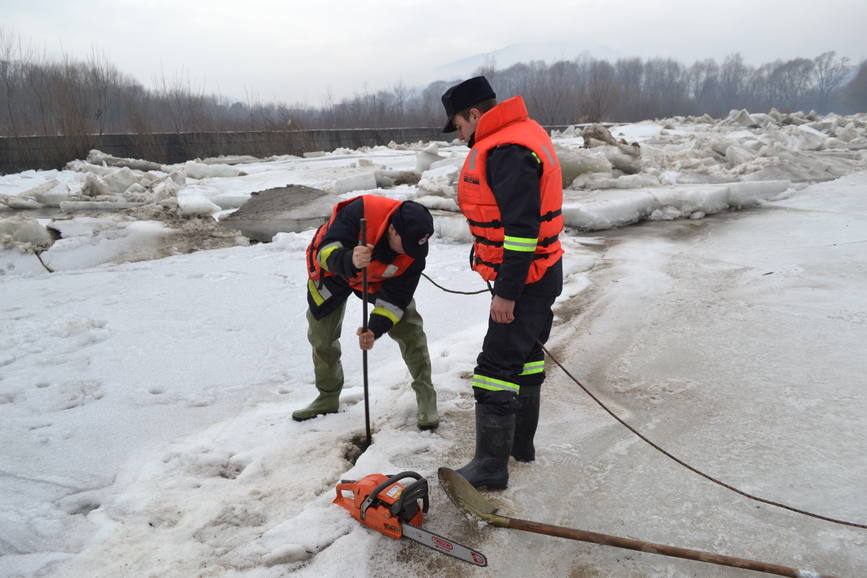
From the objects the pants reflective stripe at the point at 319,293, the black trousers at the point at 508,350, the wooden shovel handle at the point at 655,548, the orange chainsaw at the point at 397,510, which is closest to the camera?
the wooden shovel handle at the point at 655,548

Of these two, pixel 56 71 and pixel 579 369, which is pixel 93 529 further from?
pixel 56 71

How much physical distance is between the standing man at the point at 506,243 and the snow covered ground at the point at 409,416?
1.20 ft

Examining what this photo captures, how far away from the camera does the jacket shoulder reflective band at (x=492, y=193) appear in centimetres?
227

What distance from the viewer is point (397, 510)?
2.13 meters

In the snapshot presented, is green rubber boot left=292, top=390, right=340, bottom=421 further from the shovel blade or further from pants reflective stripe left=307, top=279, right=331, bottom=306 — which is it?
the shovel blade

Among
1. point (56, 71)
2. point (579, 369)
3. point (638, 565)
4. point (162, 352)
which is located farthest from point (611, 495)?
point (56, 71)

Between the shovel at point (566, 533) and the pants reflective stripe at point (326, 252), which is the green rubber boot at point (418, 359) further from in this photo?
the shovel at point (566, 533)

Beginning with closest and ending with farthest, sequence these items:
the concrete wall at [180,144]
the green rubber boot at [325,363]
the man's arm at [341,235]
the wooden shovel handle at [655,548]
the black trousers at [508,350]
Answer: the wooden shovel handle at [655,548], the black trousers at [508,350], the man's arm at [341,235], the green rubber boot at [325,363], the concrete wall at [180,144]

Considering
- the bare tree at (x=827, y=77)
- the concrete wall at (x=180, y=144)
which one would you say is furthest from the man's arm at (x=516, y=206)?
the bare tree at (x=827, y=77)

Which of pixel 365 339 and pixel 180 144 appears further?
pixel 180 144

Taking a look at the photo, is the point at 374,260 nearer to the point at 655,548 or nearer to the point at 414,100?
the point at 655,548

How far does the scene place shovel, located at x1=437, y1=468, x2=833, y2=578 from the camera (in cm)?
194

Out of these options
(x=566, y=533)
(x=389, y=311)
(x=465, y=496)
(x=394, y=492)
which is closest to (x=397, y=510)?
(x=394, y=492)

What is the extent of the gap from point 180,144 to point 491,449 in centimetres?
1666
